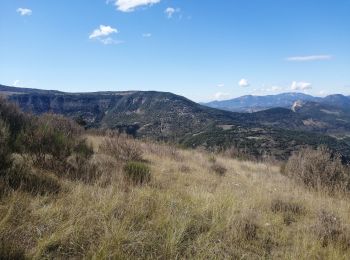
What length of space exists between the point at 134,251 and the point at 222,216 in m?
1.69

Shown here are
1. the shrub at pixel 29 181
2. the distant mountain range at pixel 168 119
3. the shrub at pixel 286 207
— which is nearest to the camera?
the shrub at pixel 29 181

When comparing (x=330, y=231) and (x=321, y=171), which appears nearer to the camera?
(x=330, y=231)

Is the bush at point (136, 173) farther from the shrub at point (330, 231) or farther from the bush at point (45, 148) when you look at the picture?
the shrub at point (330, 231)

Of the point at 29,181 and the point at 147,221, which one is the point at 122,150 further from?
the point at 147,221

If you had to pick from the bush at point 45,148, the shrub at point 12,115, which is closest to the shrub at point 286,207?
the bush at point 45,148

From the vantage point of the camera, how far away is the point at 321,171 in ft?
30.0

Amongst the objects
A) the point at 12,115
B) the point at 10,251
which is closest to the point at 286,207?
the point at 10,251

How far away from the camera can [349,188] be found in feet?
28.7

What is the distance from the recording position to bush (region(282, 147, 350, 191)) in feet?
29.0

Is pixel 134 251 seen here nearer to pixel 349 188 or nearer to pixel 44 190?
pixel 44 190

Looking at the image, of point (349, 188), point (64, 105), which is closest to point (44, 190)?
point (349, 188)

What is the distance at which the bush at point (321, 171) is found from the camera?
883cm

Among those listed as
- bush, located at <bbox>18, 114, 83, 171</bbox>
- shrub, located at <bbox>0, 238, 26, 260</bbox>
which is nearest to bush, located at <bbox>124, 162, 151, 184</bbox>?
bush, located at <bbox>18, 114, 83, 171</bbox>

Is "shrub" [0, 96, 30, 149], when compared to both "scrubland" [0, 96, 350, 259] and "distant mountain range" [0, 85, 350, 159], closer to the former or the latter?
"scrubland" [0, 96, 350, 259]
